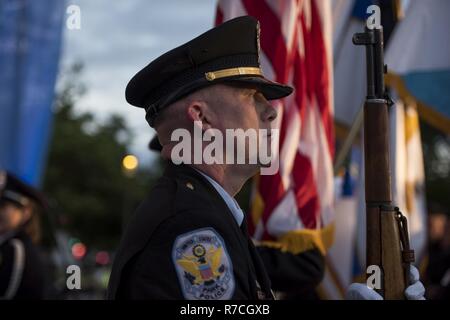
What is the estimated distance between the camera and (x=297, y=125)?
4148 mm

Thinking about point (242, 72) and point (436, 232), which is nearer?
point (242, 72)

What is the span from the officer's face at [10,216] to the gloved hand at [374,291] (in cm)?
398

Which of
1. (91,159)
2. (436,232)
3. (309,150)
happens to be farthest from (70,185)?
(309,150)

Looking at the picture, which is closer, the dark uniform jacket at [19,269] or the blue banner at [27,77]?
the dark uniform jacket at [19,269]

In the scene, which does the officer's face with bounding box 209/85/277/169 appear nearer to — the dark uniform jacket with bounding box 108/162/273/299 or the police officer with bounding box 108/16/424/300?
the police officer with bounding box 108/16/424/300

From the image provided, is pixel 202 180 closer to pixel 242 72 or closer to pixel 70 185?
pixel 242 72

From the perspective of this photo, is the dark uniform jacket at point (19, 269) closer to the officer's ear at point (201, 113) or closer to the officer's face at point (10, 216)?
the officer's face at point (10, 216)

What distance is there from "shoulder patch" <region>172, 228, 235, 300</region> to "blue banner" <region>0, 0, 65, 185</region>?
5904mm

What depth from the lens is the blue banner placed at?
7.71 meters

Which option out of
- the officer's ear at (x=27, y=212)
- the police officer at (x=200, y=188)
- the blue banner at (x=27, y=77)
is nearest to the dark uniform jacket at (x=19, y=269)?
the officer's ear at (x=27, y=212)

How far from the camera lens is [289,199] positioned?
13.1 feet

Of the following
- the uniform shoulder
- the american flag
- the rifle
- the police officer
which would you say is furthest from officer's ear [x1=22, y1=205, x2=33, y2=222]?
the rifle

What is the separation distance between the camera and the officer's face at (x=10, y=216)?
573 centimetres

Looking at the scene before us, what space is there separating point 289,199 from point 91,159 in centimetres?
3476
